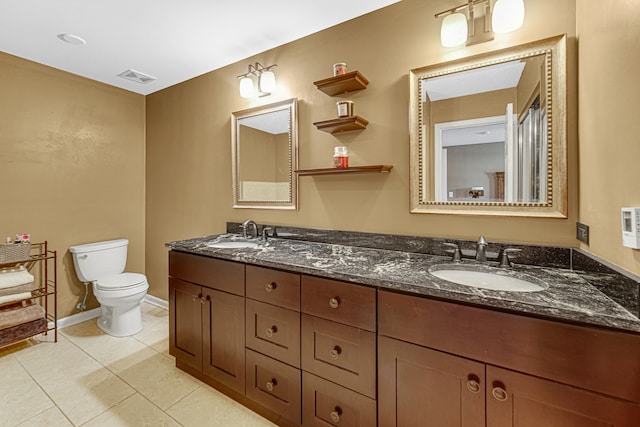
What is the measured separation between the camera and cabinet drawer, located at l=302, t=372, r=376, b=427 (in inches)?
48.8

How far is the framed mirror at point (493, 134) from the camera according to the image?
138 centimetres

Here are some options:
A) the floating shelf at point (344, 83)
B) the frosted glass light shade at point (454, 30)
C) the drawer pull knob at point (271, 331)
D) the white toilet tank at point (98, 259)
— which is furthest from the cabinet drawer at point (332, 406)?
the white toilet tank at point (98, 259)

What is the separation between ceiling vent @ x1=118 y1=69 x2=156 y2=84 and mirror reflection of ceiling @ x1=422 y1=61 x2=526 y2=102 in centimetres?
252

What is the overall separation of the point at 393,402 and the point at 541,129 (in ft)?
4.64

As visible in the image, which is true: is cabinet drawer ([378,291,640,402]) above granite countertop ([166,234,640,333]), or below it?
below

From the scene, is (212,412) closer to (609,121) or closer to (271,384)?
(271,384)

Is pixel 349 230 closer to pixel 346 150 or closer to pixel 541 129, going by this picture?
pixel 346 150

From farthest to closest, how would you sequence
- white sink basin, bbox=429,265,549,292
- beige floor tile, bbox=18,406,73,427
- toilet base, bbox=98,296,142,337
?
toilet base, bbox=98,296,142,337 < beige floor tile, bbox=18,406,73,427 < white sink basin, bbox=429,265,549,292

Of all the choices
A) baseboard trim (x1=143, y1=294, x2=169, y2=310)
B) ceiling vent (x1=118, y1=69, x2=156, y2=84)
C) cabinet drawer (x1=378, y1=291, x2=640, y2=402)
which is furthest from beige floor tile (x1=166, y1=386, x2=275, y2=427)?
ceiling vent (x1=118, y1=69, x2=156, y2=84)

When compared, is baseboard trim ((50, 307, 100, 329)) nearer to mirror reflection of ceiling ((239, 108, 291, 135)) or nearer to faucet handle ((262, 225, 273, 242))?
faucet handle ((262, 225, 273, 242))

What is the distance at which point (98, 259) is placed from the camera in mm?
2705

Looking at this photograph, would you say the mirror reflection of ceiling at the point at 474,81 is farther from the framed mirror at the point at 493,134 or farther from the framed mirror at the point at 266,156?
the framed mirror at the point at 266,156

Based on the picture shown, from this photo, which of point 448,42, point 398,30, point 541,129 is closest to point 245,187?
point 398,30

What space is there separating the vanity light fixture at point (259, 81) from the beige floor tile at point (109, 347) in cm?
216
